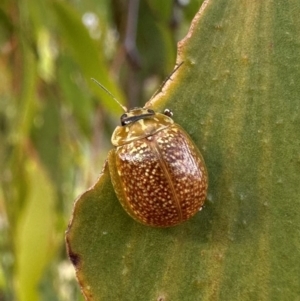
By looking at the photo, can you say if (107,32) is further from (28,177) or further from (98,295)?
(98,295)

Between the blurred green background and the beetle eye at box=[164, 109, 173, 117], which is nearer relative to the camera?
the beetle eye at box=[164, 109, 173, 117]

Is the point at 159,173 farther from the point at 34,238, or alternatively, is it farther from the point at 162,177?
the point at 34,238

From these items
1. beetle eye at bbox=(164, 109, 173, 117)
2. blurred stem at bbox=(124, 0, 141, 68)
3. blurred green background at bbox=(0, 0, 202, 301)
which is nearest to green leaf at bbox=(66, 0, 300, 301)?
beetle eye at bbox=(164, 109, 173, 117)

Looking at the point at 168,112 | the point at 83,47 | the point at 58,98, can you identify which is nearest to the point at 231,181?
the point at 168,112

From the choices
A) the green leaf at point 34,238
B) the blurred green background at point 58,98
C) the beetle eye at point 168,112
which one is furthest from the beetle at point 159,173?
the green leaf at point 34,238

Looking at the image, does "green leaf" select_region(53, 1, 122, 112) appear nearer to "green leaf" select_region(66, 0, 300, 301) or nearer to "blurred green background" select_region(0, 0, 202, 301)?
"blurred green background" select_region(0, 0, 202, 301)

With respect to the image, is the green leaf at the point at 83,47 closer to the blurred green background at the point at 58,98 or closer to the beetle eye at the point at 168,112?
the blurred green background at the point at 58,98
